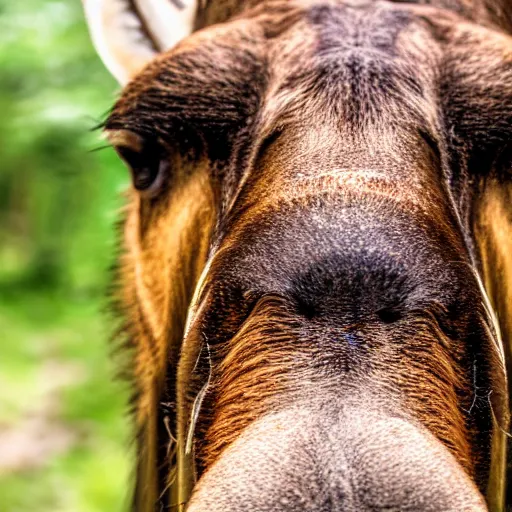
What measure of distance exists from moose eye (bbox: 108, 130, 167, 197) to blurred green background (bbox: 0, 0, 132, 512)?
1042 mm

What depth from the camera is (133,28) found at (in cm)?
431

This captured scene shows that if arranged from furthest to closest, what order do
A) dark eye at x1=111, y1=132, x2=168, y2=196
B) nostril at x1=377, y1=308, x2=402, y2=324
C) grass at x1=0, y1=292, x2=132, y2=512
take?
1. grass at x1=0, y1=292, x2=132, y2=512
2. dark eye at x1=111, y1=132, x2=168, y2=196
3. nostril at x1=377, y1=308, x2=402, y2=324

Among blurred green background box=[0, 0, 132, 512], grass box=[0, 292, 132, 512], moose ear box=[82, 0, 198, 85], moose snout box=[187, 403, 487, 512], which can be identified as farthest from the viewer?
grass box=[0, 292, 132, 512]

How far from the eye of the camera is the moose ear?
4246 mm

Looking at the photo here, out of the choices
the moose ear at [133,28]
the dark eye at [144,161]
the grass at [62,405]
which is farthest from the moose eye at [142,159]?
the grass at [62,405]

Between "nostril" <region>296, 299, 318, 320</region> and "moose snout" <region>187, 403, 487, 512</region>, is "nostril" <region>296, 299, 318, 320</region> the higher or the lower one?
the higher one

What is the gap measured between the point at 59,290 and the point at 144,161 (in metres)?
13.9

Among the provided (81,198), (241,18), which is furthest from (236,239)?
(81,198)

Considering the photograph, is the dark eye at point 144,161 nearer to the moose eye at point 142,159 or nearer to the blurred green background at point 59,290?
the moose eye at point 142,159

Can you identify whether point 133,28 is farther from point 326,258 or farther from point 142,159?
point 326,258

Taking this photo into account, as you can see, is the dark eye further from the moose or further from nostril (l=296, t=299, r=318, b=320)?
nostril (l=296, t=299, r=318, b=320)

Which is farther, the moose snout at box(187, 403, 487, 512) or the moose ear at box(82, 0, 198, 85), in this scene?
the moose ear at box(82, 0, 198, 85)

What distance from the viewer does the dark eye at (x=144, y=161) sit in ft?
11.4

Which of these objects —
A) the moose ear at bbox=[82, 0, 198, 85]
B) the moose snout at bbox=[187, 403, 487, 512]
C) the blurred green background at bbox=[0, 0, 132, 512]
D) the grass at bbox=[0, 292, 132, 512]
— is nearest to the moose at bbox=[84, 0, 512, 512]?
the moose snout at bbox=[187, 403, 487, 512]
